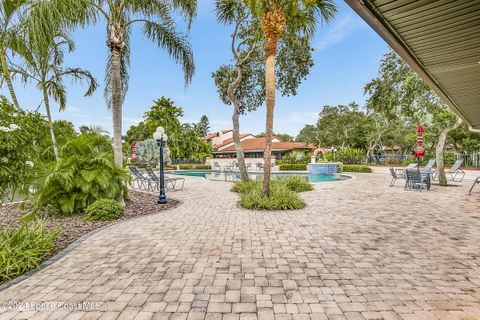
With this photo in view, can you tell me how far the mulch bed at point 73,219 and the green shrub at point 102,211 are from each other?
15cm

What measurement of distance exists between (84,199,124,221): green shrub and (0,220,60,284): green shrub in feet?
5.89

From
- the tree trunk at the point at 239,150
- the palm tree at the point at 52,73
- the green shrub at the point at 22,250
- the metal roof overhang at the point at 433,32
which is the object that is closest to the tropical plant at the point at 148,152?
the tree trunk at the point at 239,150

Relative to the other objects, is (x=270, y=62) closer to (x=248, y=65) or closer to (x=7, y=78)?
(x=248, y=65)

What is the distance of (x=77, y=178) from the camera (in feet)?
20.8

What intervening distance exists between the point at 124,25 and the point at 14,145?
5.40 meters

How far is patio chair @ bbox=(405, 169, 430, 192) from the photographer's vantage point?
10.3 metres

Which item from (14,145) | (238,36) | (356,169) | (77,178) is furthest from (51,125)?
(356,169)

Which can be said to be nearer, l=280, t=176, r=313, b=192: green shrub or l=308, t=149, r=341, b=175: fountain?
l=280, t=176, r=313, b=192: green shrub

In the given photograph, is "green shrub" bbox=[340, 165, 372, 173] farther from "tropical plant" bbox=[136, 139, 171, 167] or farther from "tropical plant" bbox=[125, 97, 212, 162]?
"tropical plant" bbox=[125, 97, 212, 162]

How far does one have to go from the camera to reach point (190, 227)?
570 cm

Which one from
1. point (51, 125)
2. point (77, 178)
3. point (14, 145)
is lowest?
point (77, 178)

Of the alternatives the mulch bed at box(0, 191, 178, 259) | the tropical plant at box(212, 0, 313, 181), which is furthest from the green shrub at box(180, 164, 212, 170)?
the mulch bed at box(0, 191, 178, 259)

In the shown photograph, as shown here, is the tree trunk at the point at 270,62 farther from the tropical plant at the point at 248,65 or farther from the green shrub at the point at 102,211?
the green shrub at the point at 102,211

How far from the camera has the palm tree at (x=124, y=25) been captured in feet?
20.8
